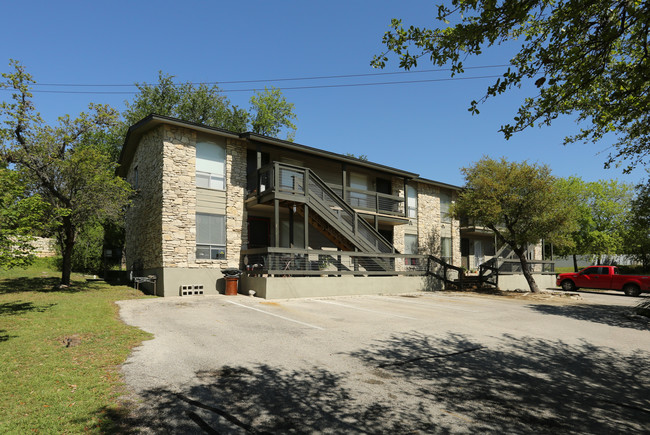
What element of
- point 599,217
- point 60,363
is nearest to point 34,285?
point 60,363

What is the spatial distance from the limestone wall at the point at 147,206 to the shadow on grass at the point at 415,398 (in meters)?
11.8

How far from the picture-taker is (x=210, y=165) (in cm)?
1717

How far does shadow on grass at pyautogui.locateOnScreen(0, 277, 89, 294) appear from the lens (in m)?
14.9

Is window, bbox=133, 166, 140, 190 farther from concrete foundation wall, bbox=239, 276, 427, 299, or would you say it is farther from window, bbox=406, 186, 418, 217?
window, bbox=406, 186, 418, 217

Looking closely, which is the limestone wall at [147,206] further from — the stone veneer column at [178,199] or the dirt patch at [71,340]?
the dirt patch at [71,340]

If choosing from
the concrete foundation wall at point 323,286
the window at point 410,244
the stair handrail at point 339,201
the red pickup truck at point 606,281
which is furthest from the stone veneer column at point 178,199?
the red pickup truck at point 606,281

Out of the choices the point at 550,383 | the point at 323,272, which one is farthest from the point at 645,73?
the point at 323,272

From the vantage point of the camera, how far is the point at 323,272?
645 inches

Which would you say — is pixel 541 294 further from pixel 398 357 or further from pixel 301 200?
pixel 398 357

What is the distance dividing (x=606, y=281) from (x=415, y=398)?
2472 centimetres

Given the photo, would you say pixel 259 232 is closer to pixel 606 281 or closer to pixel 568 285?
pixel 568 285

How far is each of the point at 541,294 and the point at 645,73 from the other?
18.9 m

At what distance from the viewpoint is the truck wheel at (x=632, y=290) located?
855 inches

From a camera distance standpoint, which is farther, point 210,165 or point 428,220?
point 428,220
